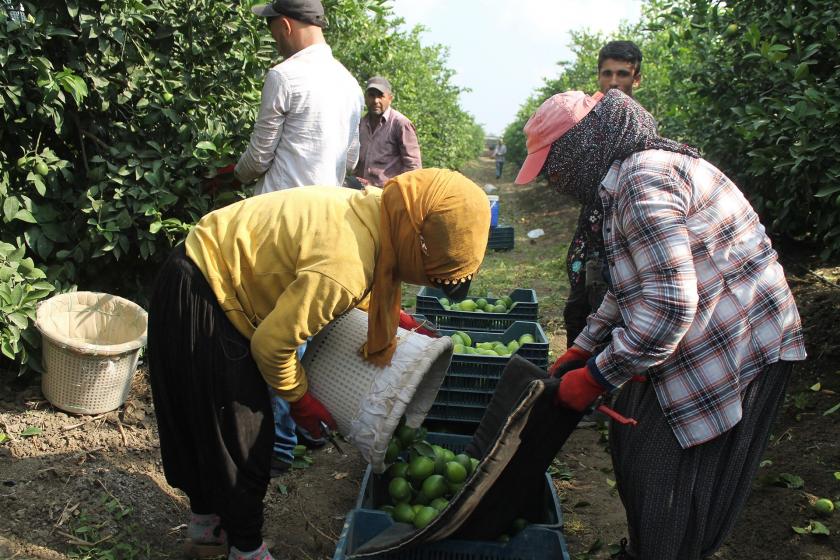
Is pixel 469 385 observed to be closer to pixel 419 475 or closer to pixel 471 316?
pixel 471 316

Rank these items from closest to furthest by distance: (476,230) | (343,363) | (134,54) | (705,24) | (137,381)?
(476,230) < (343,363) < (134,54) < (137,381) < (705,24)

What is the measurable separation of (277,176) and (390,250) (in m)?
1.54

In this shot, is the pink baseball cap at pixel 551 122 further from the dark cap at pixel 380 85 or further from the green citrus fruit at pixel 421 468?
the dark cap at pixel 380 85

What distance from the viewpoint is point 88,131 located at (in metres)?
→ 3.90

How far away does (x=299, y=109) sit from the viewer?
340 cm

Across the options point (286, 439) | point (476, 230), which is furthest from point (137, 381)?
point (476, 230)

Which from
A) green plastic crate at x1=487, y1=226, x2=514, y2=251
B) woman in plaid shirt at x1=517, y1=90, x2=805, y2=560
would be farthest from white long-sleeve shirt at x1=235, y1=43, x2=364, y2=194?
green plastic crate at x1=487, y1=226, x2=514, y2=251

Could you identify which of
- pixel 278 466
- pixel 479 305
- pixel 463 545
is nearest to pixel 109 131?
pixel 278 466

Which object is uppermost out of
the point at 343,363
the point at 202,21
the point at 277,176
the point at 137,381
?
the point at 202,21

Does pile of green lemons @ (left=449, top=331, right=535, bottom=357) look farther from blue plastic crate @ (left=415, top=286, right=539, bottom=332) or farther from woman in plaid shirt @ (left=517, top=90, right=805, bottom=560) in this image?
woman in plaid shirt @ (left=517, top=90, right=805, bottom=560)

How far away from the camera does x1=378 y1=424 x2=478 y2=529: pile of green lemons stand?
2607 millimetres

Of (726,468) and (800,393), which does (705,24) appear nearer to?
(800,393)

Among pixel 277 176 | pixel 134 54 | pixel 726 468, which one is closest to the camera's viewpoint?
pixel 726 468

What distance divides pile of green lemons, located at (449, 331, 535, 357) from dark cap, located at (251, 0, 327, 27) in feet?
5.77
